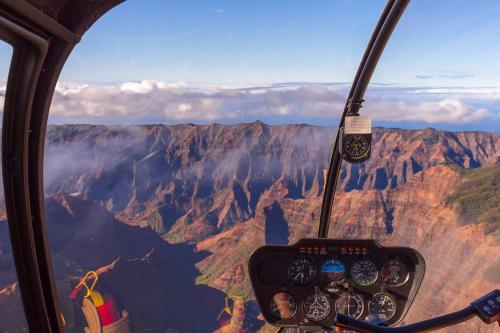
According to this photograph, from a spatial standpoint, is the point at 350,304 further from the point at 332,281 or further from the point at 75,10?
the point at 75,10

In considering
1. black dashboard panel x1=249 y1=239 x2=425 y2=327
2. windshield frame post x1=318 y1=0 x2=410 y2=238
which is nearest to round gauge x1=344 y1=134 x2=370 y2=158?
windshield frame post x1=318 y1=0 x2=410 y2=238

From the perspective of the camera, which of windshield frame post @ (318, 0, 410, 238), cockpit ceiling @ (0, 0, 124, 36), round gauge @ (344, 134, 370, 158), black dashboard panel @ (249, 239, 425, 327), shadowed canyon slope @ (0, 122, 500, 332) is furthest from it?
shadowed canyon slope @ (0, 122, 500, 332)

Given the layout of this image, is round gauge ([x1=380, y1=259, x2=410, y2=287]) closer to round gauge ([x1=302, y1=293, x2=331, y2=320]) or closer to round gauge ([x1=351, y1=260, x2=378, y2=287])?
round gauge ([x1=351, y1=260, x2=378, y2=287])

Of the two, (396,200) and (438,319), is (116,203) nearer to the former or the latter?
(396,200)

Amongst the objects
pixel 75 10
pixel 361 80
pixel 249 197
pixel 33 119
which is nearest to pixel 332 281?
pixel 361 80

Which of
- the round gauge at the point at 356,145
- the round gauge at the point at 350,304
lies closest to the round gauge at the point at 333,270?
the round gauge at the point at 350,304

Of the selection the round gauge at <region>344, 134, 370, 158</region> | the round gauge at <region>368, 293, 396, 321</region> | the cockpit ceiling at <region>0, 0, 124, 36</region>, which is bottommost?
the round gauge at <region>368, 293, 396, 321</region>

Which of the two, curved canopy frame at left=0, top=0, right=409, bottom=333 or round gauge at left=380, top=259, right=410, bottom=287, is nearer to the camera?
curved canopy frame at left=0, top=0, right=409, bottom=333

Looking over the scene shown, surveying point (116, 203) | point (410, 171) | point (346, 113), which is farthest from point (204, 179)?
point (346, 113)

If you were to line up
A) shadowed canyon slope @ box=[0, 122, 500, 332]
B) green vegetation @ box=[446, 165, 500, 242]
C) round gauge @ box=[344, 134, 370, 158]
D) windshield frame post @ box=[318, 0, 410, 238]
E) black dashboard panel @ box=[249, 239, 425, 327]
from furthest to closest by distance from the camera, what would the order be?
shadowed canyon slope @ box=[0, 122, 500, 332], green vegetation @ box=[446, 165, 500, 242], round gauge @ box=[344, 134, 370, 158], black dashboard panel @ box=[249, 239, 425, 327], windshield frame post @ box=[318, 0, 410, 238]
